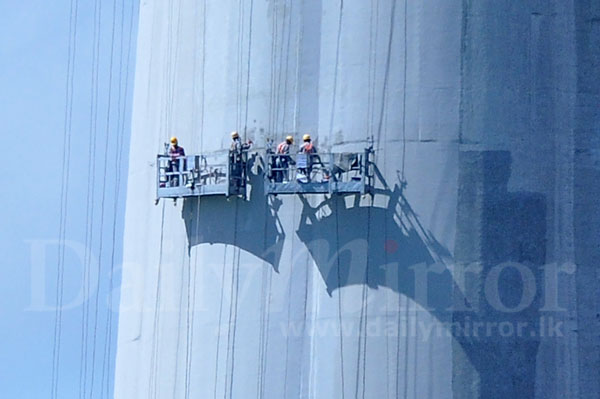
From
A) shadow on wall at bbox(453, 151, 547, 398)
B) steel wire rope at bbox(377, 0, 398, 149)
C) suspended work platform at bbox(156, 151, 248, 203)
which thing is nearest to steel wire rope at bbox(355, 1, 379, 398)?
steel wire rope at bbox(377, 0, 398, 149)

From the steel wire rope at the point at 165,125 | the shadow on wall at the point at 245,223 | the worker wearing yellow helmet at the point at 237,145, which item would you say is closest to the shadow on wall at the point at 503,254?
the shadow on wall at the point at 245,223

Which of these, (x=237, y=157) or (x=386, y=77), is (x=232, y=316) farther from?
(x=386, y=77)

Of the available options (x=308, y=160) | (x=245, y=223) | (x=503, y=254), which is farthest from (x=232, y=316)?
(x=503, y=254)

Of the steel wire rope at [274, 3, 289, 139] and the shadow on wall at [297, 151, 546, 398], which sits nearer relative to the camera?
the shadow on wall at [297, 151, 546, 398]

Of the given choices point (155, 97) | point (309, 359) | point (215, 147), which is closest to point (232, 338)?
point (309, 359)

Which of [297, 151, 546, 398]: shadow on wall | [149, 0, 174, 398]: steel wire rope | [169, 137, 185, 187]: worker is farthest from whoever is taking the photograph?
[149, 0, 174, 398]: steel wire rope

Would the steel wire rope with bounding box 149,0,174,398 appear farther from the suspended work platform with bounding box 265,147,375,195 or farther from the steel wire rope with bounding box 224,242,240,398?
the suspended work platform with bounding box 265,147,375,195

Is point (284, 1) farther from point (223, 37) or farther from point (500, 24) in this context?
point (500, 24)

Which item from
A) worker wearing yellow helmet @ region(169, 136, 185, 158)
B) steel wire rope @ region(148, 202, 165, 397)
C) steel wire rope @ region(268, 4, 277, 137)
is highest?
steel wire rope @ region(268, 4, 277, 137)
